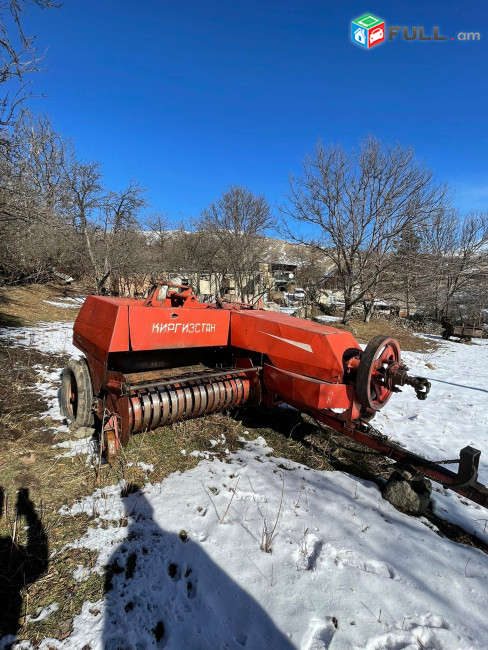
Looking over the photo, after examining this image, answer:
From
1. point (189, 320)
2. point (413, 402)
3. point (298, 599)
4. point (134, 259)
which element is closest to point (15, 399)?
point (189, 320)

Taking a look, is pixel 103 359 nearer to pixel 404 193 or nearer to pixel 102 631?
pixel 102 631

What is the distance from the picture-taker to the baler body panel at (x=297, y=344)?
313 centimetres

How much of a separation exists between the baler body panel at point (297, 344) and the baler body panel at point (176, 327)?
24cm

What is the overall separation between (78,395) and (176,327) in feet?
4.67

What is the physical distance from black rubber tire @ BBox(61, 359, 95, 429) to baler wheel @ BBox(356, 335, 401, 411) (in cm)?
296

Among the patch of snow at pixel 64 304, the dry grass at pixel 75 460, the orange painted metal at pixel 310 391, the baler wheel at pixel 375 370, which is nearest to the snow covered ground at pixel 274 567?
the dry grass at pixel 75 460

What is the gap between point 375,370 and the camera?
3104 mm

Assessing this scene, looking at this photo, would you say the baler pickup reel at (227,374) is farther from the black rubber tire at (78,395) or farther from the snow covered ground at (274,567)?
the snow covered ground at (274,567)

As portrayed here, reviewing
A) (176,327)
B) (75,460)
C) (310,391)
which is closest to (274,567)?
(310,391)

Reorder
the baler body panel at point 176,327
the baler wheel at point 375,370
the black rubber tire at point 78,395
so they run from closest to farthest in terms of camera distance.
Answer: the baler wheel at point 375,370
the baler body panel at point 176,327
the black rubber tire at point 78,395

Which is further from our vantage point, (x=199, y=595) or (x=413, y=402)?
(x=413, y=402)

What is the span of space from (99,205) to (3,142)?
49.6 feet

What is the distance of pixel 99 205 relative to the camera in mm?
18828

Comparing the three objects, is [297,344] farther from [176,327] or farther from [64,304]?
[64,304]
